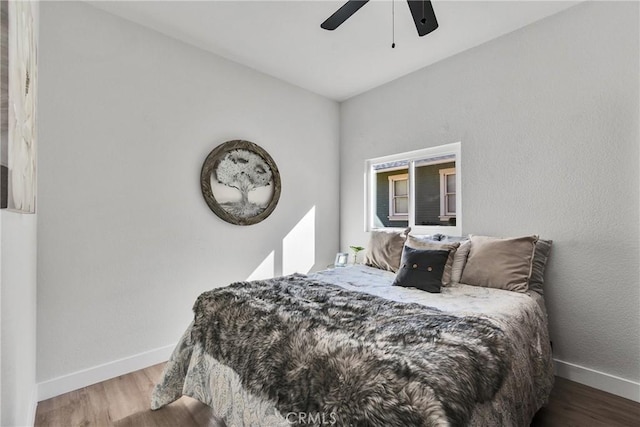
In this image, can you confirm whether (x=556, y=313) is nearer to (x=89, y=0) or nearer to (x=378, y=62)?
(x=378, y=62)

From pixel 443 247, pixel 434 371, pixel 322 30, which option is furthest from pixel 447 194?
pixel 434 371

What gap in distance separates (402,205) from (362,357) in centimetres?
261

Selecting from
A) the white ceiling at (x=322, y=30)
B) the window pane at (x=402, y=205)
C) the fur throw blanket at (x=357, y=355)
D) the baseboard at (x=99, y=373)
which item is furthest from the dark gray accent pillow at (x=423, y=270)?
the baseboard at (x=99, y=373)

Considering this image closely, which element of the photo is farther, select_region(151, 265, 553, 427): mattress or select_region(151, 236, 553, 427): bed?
select_region(151, 265, 553, 427): mattress

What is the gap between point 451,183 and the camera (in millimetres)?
3012

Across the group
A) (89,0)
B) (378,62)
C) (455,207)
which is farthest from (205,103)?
(455,207)

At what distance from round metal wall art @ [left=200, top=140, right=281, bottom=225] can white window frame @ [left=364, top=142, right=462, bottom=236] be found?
1.18 metres

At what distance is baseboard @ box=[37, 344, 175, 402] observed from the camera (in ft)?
6.66

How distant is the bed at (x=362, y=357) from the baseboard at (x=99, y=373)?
2.31 feet

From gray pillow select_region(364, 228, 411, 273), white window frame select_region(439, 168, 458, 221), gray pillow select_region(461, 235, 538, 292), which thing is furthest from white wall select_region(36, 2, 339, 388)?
gray pillow select_region(461, 235, 538, 292)

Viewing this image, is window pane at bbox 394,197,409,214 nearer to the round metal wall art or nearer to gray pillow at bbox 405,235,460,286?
gray pillow at bbox 405,235,460,286

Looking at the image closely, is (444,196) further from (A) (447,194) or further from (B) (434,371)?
(B) (434,371)

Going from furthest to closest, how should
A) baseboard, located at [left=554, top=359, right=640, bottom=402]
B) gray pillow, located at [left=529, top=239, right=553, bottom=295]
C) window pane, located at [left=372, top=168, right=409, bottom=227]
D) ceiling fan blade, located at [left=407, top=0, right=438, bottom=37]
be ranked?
window pane, located at [left=372, top=168, right=409, bottom=227] → gray pillow, located at [left=529, top=239, right=553, bottom=295] → baseboard, located at [left=554, top=359, right=640, bottom=402] → ceiling fan blade, located at [left=407, top=0, right=438, bottom=37]

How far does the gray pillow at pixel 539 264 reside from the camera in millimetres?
2227
